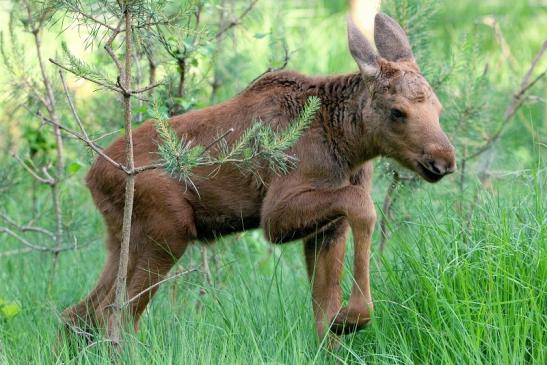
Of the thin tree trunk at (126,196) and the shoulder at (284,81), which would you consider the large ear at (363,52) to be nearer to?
the shoulder at (284,81)

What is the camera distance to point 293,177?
5.88 meters

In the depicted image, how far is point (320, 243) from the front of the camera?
6164mm

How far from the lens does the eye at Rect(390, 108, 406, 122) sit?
5.63 m

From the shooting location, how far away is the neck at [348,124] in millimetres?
5941

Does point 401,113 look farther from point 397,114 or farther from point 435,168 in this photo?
point 435,168

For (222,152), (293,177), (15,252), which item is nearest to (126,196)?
(222,152)

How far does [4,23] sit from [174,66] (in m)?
5.19

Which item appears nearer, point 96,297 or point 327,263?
point 327,263

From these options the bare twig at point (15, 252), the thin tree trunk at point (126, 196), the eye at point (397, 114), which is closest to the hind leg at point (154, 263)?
the thin tree trunk at point (126, 196)

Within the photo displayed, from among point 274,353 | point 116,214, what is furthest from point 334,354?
point 116,214

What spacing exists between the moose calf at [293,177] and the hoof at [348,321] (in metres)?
0.18

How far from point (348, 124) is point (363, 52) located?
413 millimetres

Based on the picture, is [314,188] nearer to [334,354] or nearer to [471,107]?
[334,354]

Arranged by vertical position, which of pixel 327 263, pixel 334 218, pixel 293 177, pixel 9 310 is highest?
pixel 293 177
